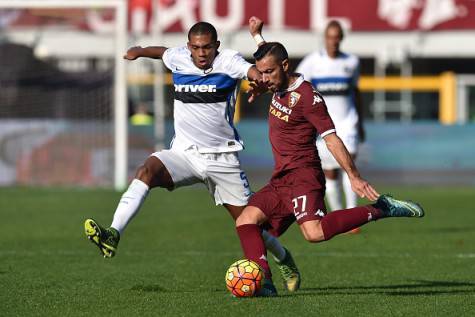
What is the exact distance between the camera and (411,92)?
35375 millimetres

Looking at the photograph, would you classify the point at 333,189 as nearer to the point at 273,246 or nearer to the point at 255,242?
the point at 273,246

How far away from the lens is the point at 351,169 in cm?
854

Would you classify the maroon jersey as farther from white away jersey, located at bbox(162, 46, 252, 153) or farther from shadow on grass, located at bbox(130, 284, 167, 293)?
shadow on grass, located at bbox(130, 284, 167, 293)

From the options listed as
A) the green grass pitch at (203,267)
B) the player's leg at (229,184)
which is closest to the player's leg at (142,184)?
the player's leg at (229,184)

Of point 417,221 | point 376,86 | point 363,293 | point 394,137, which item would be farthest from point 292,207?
point 376,86

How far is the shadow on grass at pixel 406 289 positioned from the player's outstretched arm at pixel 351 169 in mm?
1145

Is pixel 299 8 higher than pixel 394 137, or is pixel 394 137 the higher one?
pixel 299 8

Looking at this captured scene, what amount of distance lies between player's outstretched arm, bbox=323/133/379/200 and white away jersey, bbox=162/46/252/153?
1.32 metres

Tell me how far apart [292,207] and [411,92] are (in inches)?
1058

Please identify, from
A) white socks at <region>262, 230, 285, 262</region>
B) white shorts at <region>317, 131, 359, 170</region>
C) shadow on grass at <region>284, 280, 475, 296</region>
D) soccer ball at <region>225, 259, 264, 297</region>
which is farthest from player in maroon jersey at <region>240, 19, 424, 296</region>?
white shorts at <region>317, 131, 359, 170</region>

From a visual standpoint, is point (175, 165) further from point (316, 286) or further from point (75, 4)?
point (75, 4)

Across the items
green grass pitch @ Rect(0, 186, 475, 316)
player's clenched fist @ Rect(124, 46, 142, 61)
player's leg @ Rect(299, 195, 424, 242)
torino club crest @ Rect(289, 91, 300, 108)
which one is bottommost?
green grass pitch @ Rect(0, 186, 475, 316)

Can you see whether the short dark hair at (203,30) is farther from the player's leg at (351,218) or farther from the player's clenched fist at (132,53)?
Result: the player's leg at (351,218)

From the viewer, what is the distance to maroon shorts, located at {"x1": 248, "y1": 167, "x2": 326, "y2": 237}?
896 cm
